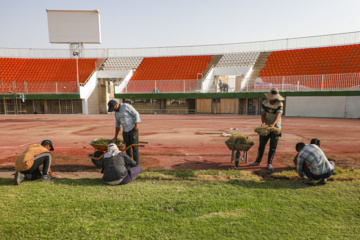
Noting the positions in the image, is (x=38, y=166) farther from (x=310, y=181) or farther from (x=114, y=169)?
(x=310, y=181)

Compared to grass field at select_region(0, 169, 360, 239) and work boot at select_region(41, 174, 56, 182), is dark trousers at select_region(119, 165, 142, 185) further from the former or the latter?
work boot at select_region(41, 174, 56, 182)

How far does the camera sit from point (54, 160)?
7.07 metres

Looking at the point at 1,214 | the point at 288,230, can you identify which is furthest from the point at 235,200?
the point at 1,214

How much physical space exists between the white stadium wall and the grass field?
20963 mm

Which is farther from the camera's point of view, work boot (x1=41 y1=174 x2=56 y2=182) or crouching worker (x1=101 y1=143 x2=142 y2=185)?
work boot (x1=41 y1=174 x2=56 y2=182)

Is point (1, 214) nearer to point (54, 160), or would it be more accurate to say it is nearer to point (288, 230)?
point (54, 160)

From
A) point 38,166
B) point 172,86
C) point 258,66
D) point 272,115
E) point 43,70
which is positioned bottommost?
point 38,166

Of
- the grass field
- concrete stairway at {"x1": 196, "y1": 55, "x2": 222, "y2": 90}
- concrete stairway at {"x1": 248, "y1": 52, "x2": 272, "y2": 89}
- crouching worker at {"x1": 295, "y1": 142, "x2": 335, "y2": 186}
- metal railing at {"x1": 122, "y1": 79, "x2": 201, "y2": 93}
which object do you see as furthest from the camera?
metal railing at {"x1": 122, "y1": 79, "x2": 201, "y2": 93}

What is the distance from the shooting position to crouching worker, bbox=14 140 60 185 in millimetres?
4812

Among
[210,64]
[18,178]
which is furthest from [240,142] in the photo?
[210,64]

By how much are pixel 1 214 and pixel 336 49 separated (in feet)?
120

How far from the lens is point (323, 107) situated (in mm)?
23016

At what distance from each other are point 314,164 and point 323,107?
22.0 m

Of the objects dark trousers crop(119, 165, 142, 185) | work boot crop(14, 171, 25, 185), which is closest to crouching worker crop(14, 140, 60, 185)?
work boot crop(14, 171, 25, 185)
